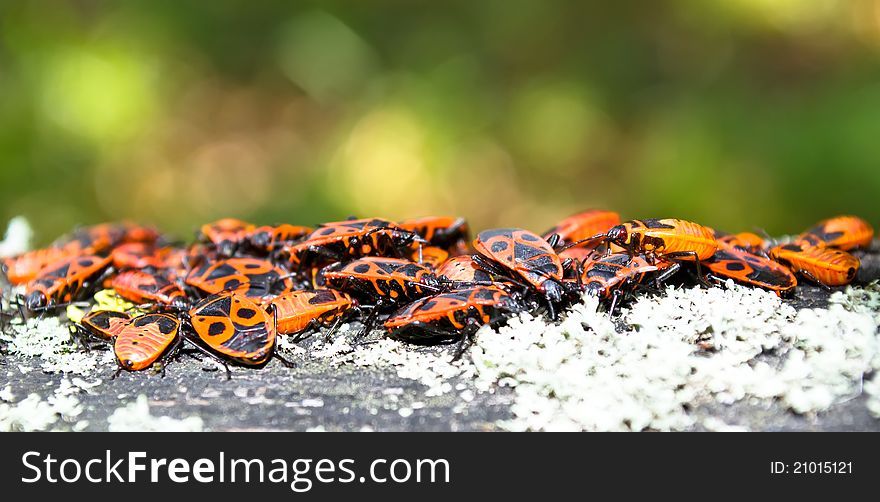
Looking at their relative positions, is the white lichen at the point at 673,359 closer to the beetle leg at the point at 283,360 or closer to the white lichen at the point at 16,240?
the beetle leg at the point at 283,360

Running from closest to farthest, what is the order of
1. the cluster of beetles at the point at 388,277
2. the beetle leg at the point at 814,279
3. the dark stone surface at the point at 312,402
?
the dark stone surface at the point at 312,402 → the cluster of beetles at the point at 388,277 → the beetle leg at the point at 814,279

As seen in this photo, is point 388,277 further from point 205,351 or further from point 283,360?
point 205,351

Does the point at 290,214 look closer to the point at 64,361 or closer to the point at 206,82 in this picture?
the point at 206,82

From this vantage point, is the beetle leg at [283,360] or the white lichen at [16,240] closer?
the beetle leg at [283,360]

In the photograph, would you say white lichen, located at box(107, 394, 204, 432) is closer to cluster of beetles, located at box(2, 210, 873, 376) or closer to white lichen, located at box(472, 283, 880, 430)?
cluster of beetles, located at box(2, 210, 873, 376)

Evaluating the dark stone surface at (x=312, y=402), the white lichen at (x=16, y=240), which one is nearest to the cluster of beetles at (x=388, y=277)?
the dark stone surface at (x=312, y=402)

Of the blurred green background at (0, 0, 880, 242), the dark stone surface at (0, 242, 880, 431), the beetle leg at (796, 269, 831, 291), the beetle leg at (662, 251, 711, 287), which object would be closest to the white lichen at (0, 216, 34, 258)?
the dark stone surface at (0, 242, 880, 431)

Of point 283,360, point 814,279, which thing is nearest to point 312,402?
point 283,360
